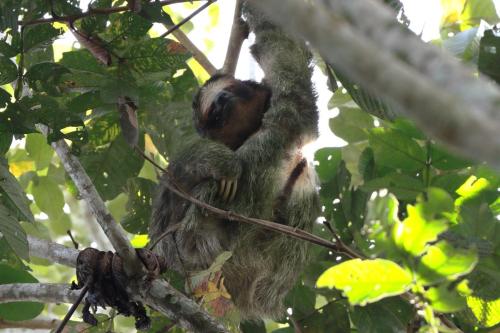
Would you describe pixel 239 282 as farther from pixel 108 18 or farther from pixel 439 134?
pixel 439 134

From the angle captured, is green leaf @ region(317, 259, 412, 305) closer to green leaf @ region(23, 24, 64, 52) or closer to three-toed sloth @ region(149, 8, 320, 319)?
green leaf @ region(23, 24, 64, 52)

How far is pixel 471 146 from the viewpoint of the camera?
1.27 m

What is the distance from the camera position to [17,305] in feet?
12.5

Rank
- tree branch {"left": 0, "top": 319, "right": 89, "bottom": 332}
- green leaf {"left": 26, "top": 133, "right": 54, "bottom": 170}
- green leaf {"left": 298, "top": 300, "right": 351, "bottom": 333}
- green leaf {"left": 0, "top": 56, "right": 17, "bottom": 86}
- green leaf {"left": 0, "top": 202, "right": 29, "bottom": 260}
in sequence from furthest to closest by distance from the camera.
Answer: green leaf {"left": 26, "top": 133, "right": 54, "bottom": 170}
tree branch {"left": 0, "top": 319, "right": 89, "bottom": 332}
green leaf {"left": 298, "top": 300, "right": 351, "bottom": 333}
green leaf {"left": 0, "top": 56, "right": 17, "bottom": 86}
green leaf {"left": 0, "top": 202, "right": 29, "bottom": 260}

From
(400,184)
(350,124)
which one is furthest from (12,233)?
(350,124)

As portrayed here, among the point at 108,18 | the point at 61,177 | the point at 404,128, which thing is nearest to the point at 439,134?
the point at 404,128

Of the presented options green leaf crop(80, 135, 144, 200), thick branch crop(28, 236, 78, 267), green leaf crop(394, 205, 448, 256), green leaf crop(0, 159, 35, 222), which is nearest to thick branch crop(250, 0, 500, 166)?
green leaf crop(394, 205, 448, 256)

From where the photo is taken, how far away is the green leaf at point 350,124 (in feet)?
17.0

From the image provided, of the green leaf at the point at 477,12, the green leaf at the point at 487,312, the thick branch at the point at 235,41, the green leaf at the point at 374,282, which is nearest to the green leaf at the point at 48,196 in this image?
the thick branch at the point at 235,41

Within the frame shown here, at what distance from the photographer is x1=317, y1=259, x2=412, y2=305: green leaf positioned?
83.0 inches

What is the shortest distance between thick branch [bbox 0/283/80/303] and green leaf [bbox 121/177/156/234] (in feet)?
4.85

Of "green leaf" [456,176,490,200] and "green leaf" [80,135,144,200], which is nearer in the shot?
"green leaf" [456,176,490,200]

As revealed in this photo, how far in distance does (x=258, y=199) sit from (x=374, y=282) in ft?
8.94

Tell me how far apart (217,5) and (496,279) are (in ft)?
15.6
